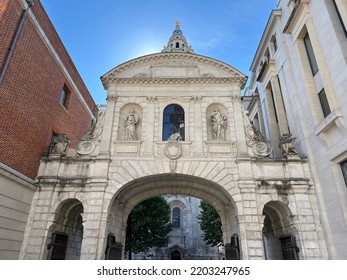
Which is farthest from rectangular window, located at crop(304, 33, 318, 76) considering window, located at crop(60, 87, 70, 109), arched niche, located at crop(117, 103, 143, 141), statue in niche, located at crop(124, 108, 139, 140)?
window, located at crop(60, 87, 70, 109)

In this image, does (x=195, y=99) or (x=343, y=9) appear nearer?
(x=343, y=9)

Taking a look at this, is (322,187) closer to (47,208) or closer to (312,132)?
(312,132)

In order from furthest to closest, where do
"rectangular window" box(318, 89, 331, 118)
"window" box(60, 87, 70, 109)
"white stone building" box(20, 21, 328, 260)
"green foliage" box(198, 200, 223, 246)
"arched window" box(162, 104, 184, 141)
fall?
"green foliage" box(198, 200, 223, 246)
"window" box(60, 87, 70, 109)
"arched window" box(162, 104, 184, 141)
"rectangular window" box(318, 89, 331, 118)
"white stone building" box(20, 21, 328, 260)

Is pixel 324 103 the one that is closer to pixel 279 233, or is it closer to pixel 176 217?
pixel 279 233

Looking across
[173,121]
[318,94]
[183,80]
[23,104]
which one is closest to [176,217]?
[173,121]

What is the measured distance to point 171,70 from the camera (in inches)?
628

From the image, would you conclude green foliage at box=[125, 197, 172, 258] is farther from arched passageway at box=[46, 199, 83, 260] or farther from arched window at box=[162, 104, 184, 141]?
arched window at box=[162, 104, 184, 141]

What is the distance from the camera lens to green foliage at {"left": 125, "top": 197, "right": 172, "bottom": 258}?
23062mm

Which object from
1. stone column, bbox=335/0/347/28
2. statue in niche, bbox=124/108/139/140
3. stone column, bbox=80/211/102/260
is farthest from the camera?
statue in niche, bbox=124/108/139/140

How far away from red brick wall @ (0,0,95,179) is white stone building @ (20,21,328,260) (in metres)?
1.45

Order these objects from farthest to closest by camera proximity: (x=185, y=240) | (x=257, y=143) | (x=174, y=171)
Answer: (x=185, y=240) → (x=257, y=143) → (x=174, y=171)

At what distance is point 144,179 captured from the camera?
43.0 ft

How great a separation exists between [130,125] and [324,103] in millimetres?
10486
